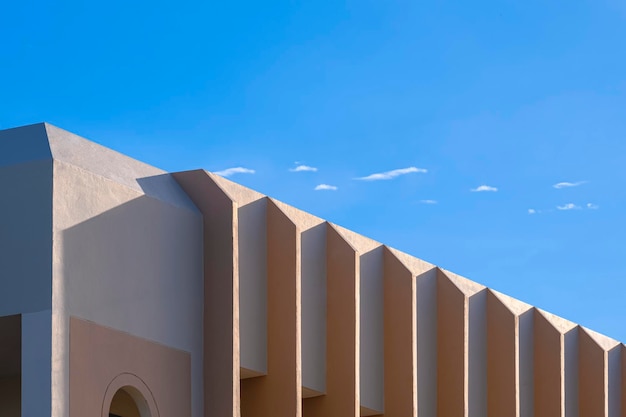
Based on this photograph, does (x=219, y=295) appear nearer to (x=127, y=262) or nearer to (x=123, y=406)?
(x=127, y=262)

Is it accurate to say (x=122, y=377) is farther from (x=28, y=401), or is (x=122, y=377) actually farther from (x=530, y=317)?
(x=530, y=317)

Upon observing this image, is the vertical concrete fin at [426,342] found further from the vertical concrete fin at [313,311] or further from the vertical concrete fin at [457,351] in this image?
the vertical concrete fin at [313,311]

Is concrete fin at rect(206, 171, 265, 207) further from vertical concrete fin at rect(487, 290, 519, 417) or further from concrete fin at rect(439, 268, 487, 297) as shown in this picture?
vertical concrete fin at rect(487, 290, 519, 417)

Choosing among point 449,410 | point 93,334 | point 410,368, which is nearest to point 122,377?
point 93,334

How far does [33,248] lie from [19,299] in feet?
2.55

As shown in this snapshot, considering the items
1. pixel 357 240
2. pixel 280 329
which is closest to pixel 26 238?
pixel 280 329

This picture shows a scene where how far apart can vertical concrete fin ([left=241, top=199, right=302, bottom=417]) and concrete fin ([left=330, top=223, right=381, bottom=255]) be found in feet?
7.96

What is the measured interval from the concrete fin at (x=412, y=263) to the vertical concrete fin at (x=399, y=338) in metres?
0.07

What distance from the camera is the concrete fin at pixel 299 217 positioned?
86.5 feet

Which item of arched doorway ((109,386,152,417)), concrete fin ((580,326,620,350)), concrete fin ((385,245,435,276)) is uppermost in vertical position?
concrete fin ((385,245,435,276))

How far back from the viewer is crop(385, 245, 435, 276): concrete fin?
3046 cm

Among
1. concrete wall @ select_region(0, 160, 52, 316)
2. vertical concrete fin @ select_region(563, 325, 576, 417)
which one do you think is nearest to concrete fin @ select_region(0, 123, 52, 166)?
concrete wall @ select_region(0, 160, 52, 316)

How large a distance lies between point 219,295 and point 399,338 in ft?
23.0

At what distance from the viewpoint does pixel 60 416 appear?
66.2 feet
